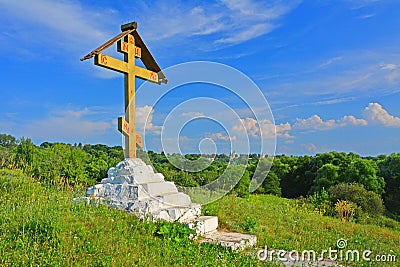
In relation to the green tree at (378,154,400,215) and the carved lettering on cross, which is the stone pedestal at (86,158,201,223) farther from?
the green tree at (378,154,400,215)

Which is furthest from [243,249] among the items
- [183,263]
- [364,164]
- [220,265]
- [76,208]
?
[364,164]

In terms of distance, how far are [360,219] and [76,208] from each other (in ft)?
36.5

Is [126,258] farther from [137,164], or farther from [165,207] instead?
[137,164]

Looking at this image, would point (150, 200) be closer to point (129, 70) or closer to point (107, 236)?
point (107, 236)

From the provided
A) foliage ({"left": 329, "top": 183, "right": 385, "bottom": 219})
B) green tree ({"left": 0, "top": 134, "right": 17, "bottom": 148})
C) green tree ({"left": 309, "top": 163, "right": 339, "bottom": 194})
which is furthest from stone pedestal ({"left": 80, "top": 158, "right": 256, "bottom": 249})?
green tree ({"left": 309, "top": 163, "right": 339, "bottom": 194})

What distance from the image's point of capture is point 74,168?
12188 mm

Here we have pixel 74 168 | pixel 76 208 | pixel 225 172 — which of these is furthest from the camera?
pixel 74 168

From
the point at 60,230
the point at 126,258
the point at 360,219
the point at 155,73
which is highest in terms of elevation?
the point at 155,73

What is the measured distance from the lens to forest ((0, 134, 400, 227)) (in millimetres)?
8773

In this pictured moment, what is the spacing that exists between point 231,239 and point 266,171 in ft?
10.8

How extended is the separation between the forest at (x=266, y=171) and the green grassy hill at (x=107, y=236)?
4.09 ft

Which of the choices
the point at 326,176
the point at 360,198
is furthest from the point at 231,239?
the point at 326,176

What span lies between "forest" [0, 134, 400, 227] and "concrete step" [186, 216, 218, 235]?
118cm

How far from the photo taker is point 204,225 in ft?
23.9
